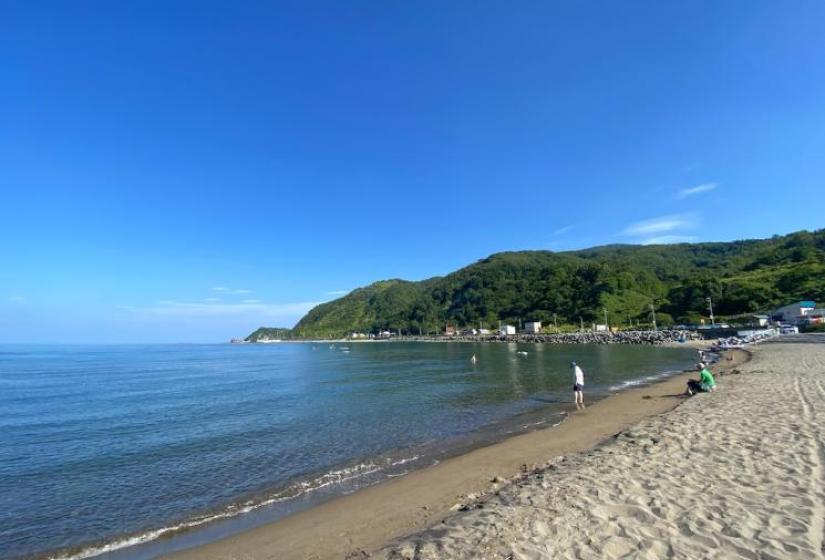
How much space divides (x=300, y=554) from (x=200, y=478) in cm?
742

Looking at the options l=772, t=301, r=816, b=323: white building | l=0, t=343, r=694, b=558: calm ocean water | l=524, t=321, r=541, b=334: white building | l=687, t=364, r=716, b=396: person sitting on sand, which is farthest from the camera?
l=524, t=321, r=541, b=334: white building

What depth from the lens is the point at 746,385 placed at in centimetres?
2156

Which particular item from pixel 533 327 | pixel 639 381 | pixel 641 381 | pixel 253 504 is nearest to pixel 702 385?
pixel 641 381

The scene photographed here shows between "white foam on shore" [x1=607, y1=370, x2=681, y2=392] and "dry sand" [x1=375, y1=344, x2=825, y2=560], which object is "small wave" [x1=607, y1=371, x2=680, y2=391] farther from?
"dry sand" [x1=375, y1=344, x2=825, y2=560]

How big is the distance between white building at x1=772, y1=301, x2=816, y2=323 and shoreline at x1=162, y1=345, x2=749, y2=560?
95.9m

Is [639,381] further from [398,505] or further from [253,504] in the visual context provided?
[253,504]

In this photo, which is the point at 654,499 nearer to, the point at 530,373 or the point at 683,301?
the point at 530,373

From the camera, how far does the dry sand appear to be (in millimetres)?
5926

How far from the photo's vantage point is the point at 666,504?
7.27 meters

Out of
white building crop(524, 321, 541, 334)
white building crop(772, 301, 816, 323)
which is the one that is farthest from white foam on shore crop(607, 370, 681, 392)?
white building crop(524, 321, 541, 334)

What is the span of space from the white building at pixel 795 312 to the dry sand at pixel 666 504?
97.3 meters

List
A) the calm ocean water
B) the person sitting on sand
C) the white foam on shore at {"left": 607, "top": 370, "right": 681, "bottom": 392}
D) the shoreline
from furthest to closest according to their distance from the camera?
the white foam on shore at {"left": 607, "top": 370, "right": 681, "bottom": 392} → the person sitting on sand → the calm ocean water → the shoreline

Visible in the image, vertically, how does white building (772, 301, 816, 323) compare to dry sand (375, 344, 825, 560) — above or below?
above

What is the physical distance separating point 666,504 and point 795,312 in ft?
359
